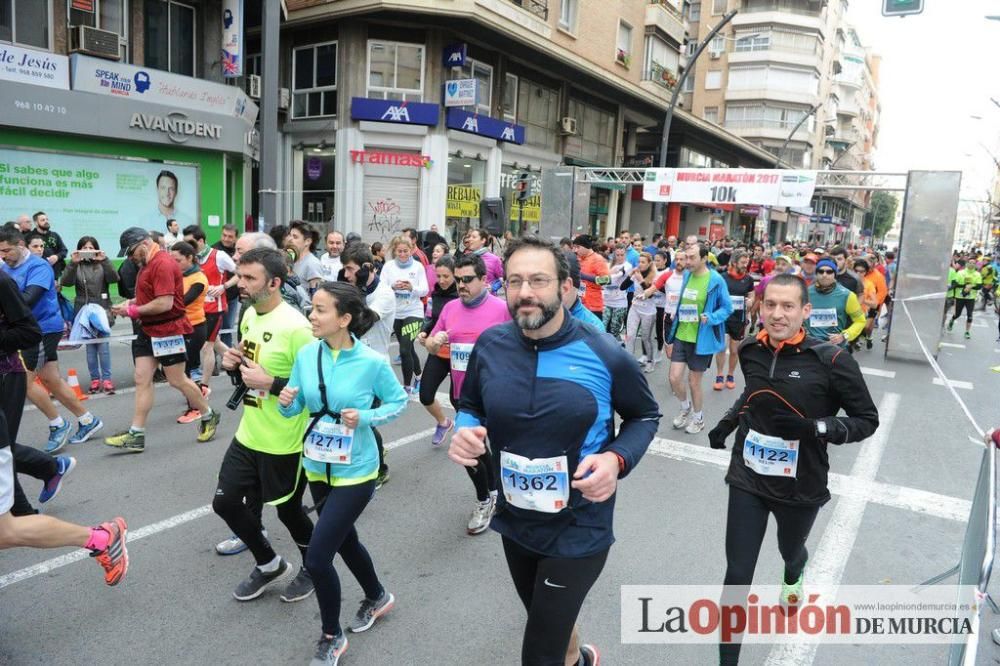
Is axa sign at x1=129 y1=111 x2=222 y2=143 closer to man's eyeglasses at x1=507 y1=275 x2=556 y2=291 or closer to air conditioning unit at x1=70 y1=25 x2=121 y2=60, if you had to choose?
air conditioning unit at x1=70 y1=25 x2=121 y2=60

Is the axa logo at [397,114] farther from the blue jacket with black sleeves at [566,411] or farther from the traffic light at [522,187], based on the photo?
the blue jacket with black sleeves at [566,411]

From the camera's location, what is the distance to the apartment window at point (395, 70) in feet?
67.5

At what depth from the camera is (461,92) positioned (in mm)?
20250

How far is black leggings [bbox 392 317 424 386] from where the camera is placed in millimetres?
7398

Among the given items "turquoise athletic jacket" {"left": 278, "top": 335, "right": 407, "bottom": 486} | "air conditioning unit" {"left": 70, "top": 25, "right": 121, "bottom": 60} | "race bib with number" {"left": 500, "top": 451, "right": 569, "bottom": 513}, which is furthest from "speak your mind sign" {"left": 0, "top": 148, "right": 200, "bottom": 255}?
"race bib with number" {"left": 500, "top": 451, "right": 569, "bottom": 513}

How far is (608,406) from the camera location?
2.50m

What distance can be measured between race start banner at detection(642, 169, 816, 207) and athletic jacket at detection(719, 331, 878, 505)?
1095 centimetres

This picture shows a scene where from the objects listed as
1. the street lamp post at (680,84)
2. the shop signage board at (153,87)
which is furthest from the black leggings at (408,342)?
the street lamp post at (680,84)

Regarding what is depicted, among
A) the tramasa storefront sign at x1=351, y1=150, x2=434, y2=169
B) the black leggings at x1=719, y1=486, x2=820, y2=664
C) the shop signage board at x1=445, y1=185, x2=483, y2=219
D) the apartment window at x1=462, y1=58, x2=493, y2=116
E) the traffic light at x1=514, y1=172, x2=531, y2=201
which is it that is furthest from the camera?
the shop signage board at x1=445, y1=185, x2=483, y2=219

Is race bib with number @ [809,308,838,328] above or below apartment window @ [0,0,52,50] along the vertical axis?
below

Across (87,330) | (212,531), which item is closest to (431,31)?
(87,330)

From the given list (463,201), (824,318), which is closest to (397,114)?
(463,201)

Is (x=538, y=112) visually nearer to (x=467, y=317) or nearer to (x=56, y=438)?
(x=467, y=317)

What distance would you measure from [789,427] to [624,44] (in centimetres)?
2863
